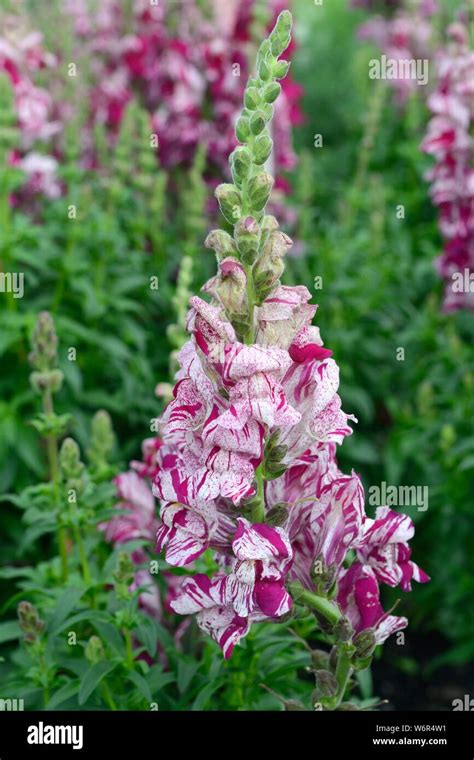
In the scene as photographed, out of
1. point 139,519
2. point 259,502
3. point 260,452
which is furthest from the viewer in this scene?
point 139,519

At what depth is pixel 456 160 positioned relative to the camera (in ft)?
13.2

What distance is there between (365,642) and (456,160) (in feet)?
8.48

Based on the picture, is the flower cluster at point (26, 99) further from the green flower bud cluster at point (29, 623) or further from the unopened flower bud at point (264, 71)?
the unopened flower bud at point (264, 71)

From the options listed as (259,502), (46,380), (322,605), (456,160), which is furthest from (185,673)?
(456,160)

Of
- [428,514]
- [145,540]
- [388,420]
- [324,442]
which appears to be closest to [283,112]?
[388,420]

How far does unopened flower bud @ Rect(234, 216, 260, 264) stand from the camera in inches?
68.6

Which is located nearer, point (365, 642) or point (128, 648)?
point (365, 642)

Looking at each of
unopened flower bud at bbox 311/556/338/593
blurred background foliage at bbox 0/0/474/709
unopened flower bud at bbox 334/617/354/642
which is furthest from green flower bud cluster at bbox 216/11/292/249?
blurred background foliage at bbox 0/0/474/709

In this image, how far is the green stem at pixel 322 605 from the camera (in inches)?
74.6

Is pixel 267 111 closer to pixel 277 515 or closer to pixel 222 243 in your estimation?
pixel 222 243

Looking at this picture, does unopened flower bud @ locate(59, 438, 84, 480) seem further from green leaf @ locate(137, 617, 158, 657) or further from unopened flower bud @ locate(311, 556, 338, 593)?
unopened flower bud @ locate(311, 556, 338, 593)

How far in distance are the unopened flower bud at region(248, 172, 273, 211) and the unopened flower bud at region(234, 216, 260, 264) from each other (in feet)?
0.11
